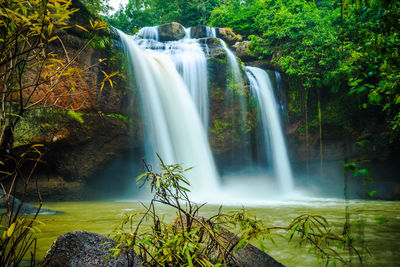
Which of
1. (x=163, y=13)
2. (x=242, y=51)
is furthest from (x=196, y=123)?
(x=163, y=13)

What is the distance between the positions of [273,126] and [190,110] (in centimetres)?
378

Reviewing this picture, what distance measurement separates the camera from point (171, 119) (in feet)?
34.0

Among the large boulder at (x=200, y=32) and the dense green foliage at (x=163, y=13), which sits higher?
the dense green foliage at (x=163, y=13)

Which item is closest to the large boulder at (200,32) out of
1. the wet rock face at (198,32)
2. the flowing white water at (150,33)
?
the wet rock face at (198,32)

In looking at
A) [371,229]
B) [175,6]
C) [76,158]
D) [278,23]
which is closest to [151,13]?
[175,6]

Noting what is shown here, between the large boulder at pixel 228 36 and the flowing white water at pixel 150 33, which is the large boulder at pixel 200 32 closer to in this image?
the large boulder at pixel 228 36

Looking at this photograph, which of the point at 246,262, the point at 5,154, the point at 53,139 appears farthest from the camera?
the point at 53,139

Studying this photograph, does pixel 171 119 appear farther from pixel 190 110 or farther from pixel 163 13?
pixel 163 13

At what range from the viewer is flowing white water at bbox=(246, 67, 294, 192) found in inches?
462

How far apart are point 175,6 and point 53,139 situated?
18.3m

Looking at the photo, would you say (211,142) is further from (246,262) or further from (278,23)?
(246,262)

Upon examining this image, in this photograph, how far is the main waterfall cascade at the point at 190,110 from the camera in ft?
32.3

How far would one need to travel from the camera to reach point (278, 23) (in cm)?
1265

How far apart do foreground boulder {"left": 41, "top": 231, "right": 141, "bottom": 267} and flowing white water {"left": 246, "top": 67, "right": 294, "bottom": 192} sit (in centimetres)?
1044
